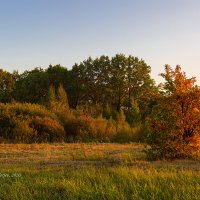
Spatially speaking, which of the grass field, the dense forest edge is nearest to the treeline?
the dense forest edge

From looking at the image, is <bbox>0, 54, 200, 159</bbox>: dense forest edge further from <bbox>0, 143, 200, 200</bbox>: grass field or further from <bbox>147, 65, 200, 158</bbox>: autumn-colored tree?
<bbox>0, 143, 200, 200</bbox>: grass field

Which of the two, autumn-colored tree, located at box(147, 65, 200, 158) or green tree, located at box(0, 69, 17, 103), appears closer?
autumn-colored tree, located at box(147, 65, 200, 158)

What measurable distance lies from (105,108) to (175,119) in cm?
2346

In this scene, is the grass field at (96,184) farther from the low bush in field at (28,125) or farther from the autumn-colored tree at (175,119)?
the low bush in field at (28,125)

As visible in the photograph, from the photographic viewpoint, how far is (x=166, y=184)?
10.7m

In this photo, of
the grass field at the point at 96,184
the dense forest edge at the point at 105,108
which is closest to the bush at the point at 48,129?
the dense forest edge at the point at 105,108

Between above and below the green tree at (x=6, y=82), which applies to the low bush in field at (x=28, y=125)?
below

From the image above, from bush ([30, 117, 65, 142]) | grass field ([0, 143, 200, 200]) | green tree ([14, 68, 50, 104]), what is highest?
green tree ([14, 68, 50, 104])

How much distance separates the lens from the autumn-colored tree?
55.7 ft

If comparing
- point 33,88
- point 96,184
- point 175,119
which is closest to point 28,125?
point 175,119

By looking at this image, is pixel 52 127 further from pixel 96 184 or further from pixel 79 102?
pixel 79 102

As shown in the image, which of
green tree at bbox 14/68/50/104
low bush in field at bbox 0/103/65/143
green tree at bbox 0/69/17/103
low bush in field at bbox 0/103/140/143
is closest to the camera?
low bush in field at bbox 0/103/65/143

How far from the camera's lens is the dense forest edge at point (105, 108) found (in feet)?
56.5

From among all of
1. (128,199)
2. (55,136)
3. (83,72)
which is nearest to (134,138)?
(55,136)
